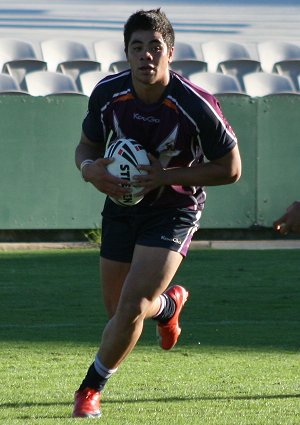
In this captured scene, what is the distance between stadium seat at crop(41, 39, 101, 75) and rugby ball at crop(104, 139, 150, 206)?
1488 centimetres

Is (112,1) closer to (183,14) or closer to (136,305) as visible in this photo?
(183,14)

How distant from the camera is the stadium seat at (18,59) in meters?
19.9

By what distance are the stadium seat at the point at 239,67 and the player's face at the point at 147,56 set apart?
51.3 ft

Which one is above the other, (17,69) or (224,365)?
(224,365)

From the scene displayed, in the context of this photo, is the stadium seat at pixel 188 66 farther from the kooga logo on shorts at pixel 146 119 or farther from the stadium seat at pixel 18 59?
the kooga logo on shorts at pixel 146 119

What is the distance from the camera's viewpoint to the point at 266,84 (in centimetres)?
2028

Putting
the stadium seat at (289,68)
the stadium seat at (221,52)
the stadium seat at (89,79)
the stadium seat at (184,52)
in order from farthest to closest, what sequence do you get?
the stadium seat at (221,52), the stadium seat at (289,68), the stadium seat at (184,52), the stadium seat at (89,79)

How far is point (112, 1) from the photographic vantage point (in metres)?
26.0

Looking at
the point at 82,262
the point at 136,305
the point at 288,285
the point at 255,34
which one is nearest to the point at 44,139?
the point at 82,262

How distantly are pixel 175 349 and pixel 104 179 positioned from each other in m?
2.98

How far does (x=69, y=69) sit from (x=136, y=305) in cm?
1541

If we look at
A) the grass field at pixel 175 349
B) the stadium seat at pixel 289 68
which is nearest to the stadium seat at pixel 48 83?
the stadium seat at pixel 289 68

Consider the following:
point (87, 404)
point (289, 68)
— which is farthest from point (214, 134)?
point (289, 68)

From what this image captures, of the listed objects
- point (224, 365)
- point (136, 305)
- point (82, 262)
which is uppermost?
point (136, 305)
